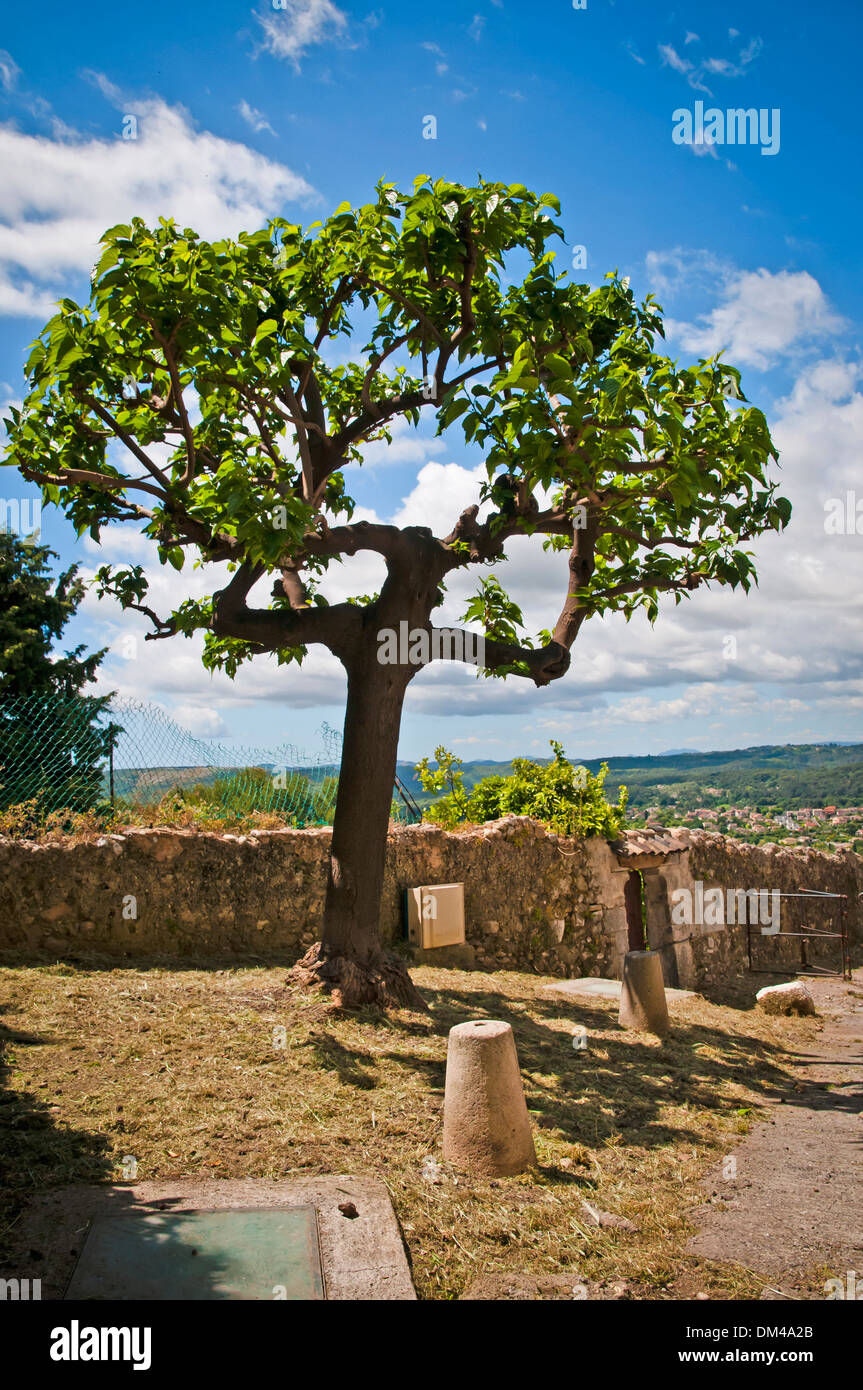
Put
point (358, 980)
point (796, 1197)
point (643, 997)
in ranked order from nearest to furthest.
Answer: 1. point (796, 1197)
2. point (358, 980)
3. point (643, 997)

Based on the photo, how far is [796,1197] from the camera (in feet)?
15.7

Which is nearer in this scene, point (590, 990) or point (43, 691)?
point (590, 990)

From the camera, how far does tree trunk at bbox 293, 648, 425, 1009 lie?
705cm

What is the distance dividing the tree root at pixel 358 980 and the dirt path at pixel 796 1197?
271 cm

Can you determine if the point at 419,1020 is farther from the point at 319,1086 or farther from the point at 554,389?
the point at 554,389

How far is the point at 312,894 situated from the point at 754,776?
32.0 m

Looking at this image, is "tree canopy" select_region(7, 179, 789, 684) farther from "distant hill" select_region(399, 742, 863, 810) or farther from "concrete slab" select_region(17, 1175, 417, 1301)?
"distant hill" select_region(399, 742, 863, 810)

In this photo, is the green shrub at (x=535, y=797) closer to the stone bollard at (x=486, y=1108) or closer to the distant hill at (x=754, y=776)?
the stone bollard at (x=486, y=1108)

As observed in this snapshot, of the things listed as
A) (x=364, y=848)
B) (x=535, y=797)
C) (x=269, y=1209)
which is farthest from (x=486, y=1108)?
(x=535, y=797)

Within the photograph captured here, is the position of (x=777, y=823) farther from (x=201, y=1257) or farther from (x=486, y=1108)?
(x=201, y=1257)

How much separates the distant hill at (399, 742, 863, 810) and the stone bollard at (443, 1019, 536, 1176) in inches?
792

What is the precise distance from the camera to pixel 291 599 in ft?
25.2

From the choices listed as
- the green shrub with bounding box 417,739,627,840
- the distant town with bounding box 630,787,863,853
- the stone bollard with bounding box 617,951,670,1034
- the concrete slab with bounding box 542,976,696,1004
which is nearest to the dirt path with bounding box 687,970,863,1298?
the stone bollard with bounding box 617,951,670,1034
